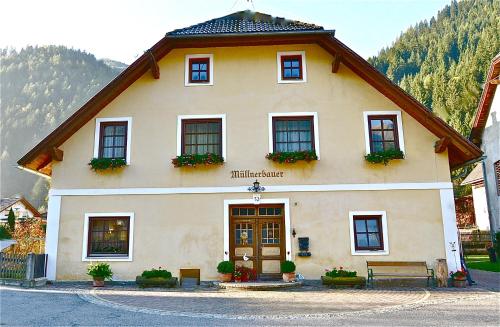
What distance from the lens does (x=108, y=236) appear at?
14.0 meters

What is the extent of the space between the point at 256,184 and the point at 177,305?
4.96m

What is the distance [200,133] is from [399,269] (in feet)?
24.3

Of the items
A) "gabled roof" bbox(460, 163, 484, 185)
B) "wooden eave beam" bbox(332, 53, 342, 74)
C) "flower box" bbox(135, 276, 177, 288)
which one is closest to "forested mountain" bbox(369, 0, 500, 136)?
"gabled roof" bbox(460, 163, 484, 185)

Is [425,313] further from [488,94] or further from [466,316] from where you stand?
[488,94]

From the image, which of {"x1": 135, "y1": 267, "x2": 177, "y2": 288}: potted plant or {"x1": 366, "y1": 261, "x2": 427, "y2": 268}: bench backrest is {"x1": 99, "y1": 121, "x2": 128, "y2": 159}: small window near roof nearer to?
{"x1": 135, "y1": 267, "x2": 177, "y2": 288}: potted plant

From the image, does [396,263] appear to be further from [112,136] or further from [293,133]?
[112,136]

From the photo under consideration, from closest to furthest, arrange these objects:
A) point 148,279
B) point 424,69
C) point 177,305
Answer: point 177,305 → point 148,279 → point 424,69

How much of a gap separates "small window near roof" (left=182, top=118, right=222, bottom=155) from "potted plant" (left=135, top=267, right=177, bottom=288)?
3822 millimetres

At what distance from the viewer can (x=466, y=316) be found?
858cm

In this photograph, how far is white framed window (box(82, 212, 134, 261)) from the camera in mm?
13734

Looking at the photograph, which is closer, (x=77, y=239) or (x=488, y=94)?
(x=77, y=239)

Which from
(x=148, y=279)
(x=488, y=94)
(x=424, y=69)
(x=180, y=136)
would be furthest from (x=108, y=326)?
(x=424, y=69)

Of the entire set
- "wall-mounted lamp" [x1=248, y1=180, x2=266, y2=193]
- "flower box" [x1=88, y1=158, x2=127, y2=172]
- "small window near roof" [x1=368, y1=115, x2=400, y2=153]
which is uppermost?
"small window near roof" [x1=368, y1=115, x2=400, y2=153]

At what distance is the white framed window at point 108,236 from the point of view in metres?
13.7
